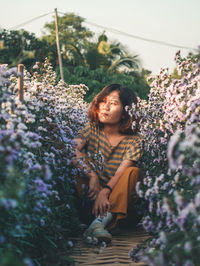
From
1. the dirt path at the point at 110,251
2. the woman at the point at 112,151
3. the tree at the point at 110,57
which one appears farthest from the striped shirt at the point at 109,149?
the tree at the point at 110,57

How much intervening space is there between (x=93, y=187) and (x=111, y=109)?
86 cm

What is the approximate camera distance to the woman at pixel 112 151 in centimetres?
321

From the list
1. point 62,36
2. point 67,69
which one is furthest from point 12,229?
point 62,36

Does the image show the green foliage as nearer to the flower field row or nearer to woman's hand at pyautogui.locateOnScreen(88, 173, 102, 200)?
the flower field row

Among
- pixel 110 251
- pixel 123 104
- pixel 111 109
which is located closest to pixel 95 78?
pixel 123 104

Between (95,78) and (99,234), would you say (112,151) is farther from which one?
(95,78)

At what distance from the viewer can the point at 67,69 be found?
80.8 ft

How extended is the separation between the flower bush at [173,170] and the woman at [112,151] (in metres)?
0.15

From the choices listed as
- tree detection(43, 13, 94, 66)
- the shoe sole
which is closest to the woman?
the shoe sole

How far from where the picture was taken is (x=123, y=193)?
3197 millimetres

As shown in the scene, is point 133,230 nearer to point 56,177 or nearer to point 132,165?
point 132,165

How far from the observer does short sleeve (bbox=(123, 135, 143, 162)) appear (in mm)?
3559

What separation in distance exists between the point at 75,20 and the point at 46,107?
37171 millimetres

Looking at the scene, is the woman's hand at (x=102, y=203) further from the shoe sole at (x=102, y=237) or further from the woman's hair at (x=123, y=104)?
the woman's hair at (x=123, y=104)
